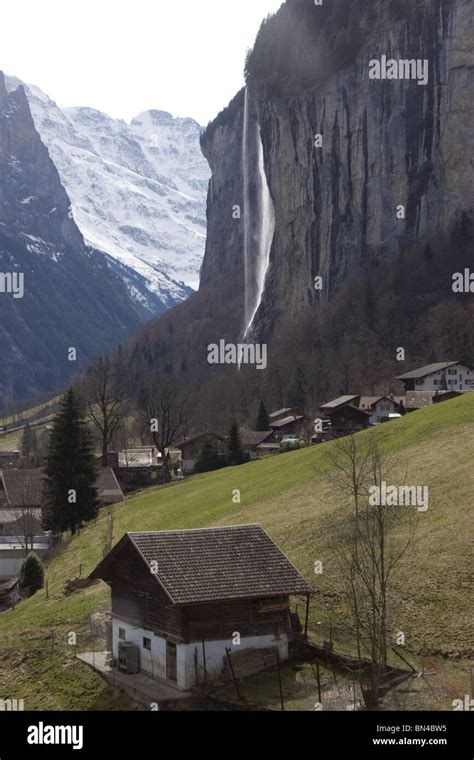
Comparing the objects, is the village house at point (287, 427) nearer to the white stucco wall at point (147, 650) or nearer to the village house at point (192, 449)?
the village house at point (192, 449)

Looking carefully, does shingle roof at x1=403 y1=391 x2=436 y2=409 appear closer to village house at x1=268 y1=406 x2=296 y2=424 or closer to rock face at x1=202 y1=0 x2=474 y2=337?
village house at x1=268 y1=406 x2=296 y2=424

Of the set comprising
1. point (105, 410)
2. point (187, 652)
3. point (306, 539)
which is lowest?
point (187, 652)

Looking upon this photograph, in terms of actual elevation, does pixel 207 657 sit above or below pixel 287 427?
below

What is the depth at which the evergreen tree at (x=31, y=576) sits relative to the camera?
5094 cm

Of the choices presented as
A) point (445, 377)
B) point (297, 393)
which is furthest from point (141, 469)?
point (445, 377)

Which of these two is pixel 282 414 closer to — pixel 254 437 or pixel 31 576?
pixel 254 437

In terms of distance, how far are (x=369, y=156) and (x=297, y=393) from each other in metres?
68.1

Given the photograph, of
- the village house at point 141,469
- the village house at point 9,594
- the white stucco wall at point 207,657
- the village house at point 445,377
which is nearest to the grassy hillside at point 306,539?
the village house at point 9,594

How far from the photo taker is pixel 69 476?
6338 centimetres

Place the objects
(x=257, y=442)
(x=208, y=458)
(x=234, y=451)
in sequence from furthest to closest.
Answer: (x=257, y=442)
(x=208, y=458)
(x=234, y=451)

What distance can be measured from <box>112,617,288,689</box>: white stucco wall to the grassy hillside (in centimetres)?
173

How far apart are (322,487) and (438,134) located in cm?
11226

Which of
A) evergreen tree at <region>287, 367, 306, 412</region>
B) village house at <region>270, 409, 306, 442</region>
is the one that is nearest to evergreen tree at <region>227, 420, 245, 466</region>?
village house at <region>270, 409, 306, 442</region>

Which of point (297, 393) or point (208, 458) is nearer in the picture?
point (208, 458)
